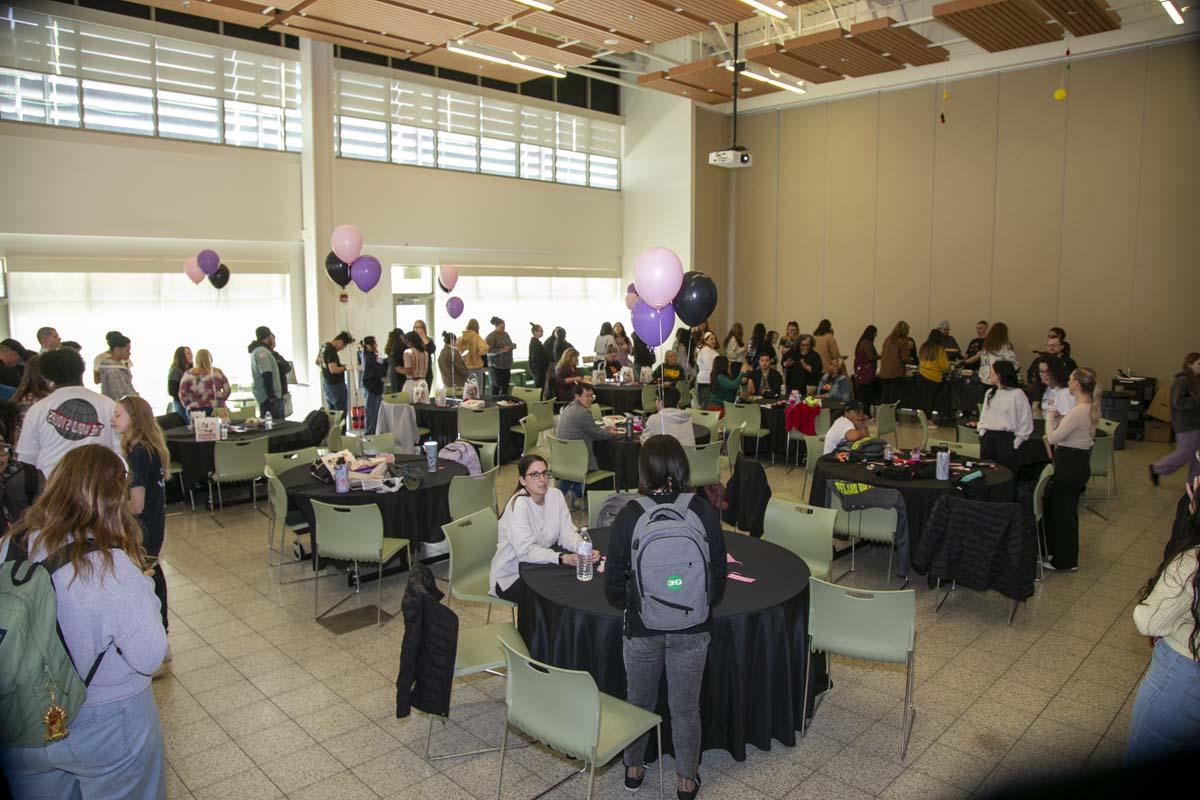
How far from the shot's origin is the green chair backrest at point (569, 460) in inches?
296

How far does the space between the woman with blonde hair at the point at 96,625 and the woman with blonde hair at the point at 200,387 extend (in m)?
6.51

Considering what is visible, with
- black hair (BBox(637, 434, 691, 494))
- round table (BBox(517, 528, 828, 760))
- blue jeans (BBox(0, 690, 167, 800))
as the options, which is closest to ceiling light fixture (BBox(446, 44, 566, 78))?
round table (BBox(517, 528, 828, 760))

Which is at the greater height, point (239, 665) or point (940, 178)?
point (940, 178)

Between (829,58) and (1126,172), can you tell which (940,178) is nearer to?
(1126,172)

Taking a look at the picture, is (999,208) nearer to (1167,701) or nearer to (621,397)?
(621,397)

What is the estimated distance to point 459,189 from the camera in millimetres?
15117

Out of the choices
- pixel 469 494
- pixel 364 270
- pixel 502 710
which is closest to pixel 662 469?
pixel 502 710

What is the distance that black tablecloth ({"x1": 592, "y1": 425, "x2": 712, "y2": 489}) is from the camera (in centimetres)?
793

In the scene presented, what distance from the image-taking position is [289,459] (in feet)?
22.4

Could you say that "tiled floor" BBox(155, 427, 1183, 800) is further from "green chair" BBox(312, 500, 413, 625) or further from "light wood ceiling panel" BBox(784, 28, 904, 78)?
"light wood ceiling panel" BBox(784, 28, 904, 78)

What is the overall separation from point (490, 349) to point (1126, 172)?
9923 millimetres

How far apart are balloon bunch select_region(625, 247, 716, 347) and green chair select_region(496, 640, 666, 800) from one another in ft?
14.1

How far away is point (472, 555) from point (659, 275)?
3.13 m

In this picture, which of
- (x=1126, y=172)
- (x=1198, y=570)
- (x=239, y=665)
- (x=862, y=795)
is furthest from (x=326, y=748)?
(x=1126, y=172)
